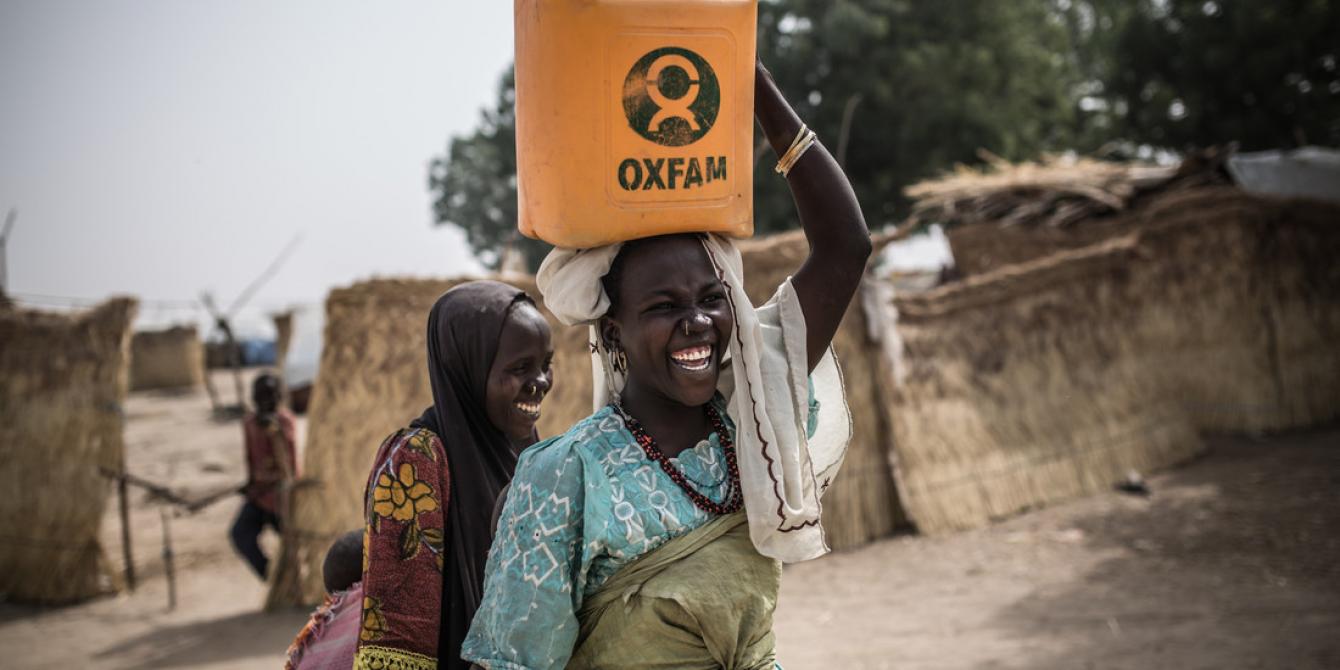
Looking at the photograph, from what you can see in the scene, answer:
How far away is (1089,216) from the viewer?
11258 mm

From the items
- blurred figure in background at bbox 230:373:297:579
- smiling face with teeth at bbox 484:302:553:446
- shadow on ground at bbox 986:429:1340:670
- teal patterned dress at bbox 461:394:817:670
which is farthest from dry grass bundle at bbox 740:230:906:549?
teal patterned dress at bbox 461:394:817:670

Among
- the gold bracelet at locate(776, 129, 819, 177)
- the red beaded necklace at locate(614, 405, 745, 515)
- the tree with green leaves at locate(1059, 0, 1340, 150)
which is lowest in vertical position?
the red beaded necklace at locate(614, 405, 745, 515)

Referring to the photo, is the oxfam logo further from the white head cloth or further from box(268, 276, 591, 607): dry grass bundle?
box(268, 276, 591, 607): dry grass bundle

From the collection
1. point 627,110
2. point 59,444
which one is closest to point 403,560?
point 627,110

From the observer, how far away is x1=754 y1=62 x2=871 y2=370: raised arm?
1.82m

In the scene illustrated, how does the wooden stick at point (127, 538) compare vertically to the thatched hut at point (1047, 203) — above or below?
below

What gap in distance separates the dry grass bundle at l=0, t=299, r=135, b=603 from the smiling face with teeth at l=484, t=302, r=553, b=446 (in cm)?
707

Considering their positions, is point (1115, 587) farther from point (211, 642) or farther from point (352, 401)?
point (211, 642)

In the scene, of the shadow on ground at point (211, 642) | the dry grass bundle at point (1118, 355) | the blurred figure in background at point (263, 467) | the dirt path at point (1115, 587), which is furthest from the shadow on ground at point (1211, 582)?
the blurred figure in background at point (263, 467)

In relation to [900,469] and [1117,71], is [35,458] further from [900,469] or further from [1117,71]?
[1117,71]

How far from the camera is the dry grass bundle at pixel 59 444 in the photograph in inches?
320

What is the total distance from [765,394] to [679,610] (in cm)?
39

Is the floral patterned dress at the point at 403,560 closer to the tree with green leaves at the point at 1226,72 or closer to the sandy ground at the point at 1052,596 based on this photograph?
the sandy ground at the point at 1052,596

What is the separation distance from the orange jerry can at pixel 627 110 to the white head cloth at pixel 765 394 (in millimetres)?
81
